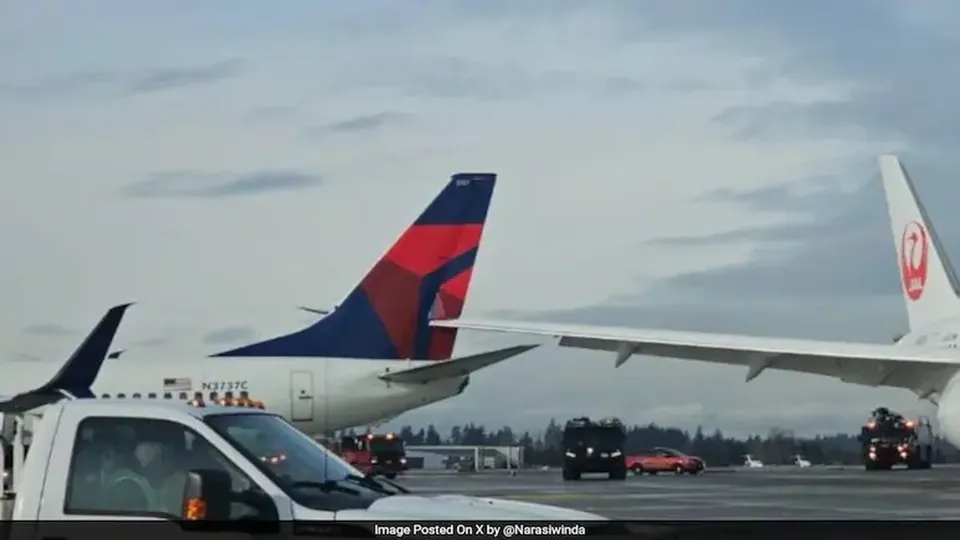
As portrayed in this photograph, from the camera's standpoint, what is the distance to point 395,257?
1118 inches

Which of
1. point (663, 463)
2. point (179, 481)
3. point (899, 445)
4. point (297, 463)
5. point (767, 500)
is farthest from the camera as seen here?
point (663, 463)

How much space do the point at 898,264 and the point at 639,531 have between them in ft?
97.5

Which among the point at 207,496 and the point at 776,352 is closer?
the point at 207,496

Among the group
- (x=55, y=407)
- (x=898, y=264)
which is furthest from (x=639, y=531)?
(x=898, y=264)

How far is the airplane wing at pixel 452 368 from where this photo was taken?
2491cm

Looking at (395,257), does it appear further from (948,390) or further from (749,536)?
(749,536)

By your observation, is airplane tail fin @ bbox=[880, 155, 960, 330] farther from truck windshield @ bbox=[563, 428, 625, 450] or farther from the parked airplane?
truck windshield @ bbox=[563, 428, 625, 450]

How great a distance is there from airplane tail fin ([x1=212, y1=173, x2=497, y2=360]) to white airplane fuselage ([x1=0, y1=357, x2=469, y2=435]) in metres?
0.39

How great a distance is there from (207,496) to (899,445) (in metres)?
42.1

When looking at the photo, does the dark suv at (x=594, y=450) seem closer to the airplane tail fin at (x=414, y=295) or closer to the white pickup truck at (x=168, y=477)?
the airplane tail fin at (x=414, y=295)

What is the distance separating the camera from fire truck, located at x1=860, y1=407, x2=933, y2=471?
4541 cm

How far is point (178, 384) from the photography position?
26.5m

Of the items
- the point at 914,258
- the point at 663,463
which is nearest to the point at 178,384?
the point at 914,258

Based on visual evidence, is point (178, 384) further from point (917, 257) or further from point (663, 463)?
point (663, 463)
